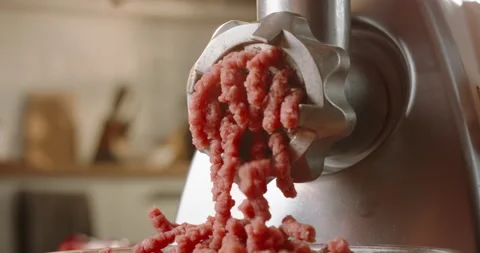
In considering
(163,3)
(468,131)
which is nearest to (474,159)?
(468,131)

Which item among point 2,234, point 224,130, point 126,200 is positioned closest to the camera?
point 224,130

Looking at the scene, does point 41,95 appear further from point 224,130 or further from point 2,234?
point 224,130

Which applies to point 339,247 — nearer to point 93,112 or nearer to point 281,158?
point 281,158

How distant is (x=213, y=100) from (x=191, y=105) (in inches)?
0.6

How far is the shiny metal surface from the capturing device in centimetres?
52

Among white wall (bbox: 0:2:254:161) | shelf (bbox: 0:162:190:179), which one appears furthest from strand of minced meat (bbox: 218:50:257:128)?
white wall (bbox: 0:2:254:161)

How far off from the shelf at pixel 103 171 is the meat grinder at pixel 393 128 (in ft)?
7.58

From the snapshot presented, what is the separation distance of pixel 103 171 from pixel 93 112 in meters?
0.26

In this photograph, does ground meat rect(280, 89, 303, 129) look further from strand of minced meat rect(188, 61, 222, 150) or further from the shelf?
the shelf

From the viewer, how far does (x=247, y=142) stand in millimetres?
482

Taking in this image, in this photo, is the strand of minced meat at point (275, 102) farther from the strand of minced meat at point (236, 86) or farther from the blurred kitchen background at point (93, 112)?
the blurred kitchen background at point (93, 112)

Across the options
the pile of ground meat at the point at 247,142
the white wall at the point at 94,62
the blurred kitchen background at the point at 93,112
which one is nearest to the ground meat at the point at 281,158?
the pile of ground meat at the point at 247,142

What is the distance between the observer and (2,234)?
2781mm

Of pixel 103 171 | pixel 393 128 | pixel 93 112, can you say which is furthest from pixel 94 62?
pixel 393 128
